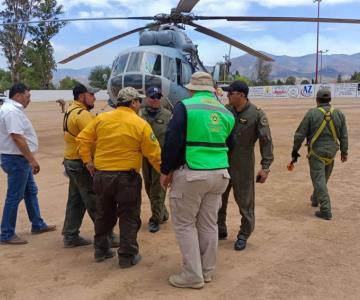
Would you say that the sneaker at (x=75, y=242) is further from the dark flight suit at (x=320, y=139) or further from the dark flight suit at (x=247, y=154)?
the dark flight suit at (x=320, y=139)

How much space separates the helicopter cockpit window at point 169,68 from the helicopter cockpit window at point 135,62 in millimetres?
646

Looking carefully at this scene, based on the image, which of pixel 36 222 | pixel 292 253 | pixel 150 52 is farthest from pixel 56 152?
pixel 292 253

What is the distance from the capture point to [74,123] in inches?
196

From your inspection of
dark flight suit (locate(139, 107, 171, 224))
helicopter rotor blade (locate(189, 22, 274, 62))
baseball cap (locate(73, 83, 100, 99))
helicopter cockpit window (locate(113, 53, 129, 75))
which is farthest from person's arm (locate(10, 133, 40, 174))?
helicopter rotor blade (locate(189, 22, 274, 62))

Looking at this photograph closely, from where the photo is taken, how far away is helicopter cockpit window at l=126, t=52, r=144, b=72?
11.7m

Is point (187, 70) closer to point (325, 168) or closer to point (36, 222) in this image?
point (325, 168)

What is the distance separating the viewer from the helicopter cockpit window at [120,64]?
39.1 ft

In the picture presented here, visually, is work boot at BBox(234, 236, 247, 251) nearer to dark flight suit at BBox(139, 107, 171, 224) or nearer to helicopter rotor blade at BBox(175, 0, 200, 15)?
dark flight suit at BBox(139, 107, 171, 224)

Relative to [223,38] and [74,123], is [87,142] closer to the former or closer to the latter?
[74,123]

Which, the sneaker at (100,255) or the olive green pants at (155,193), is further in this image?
the olive green pants at (155,193)

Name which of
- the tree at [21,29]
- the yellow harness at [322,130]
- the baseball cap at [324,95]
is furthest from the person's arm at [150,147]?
the tree at [21,29]

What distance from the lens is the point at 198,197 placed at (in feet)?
13.3

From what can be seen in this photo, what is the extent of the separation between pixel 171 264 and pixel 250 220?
1044mm

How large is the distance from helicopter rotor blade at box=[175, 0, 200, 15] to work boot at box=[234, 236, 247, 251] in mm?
8081
